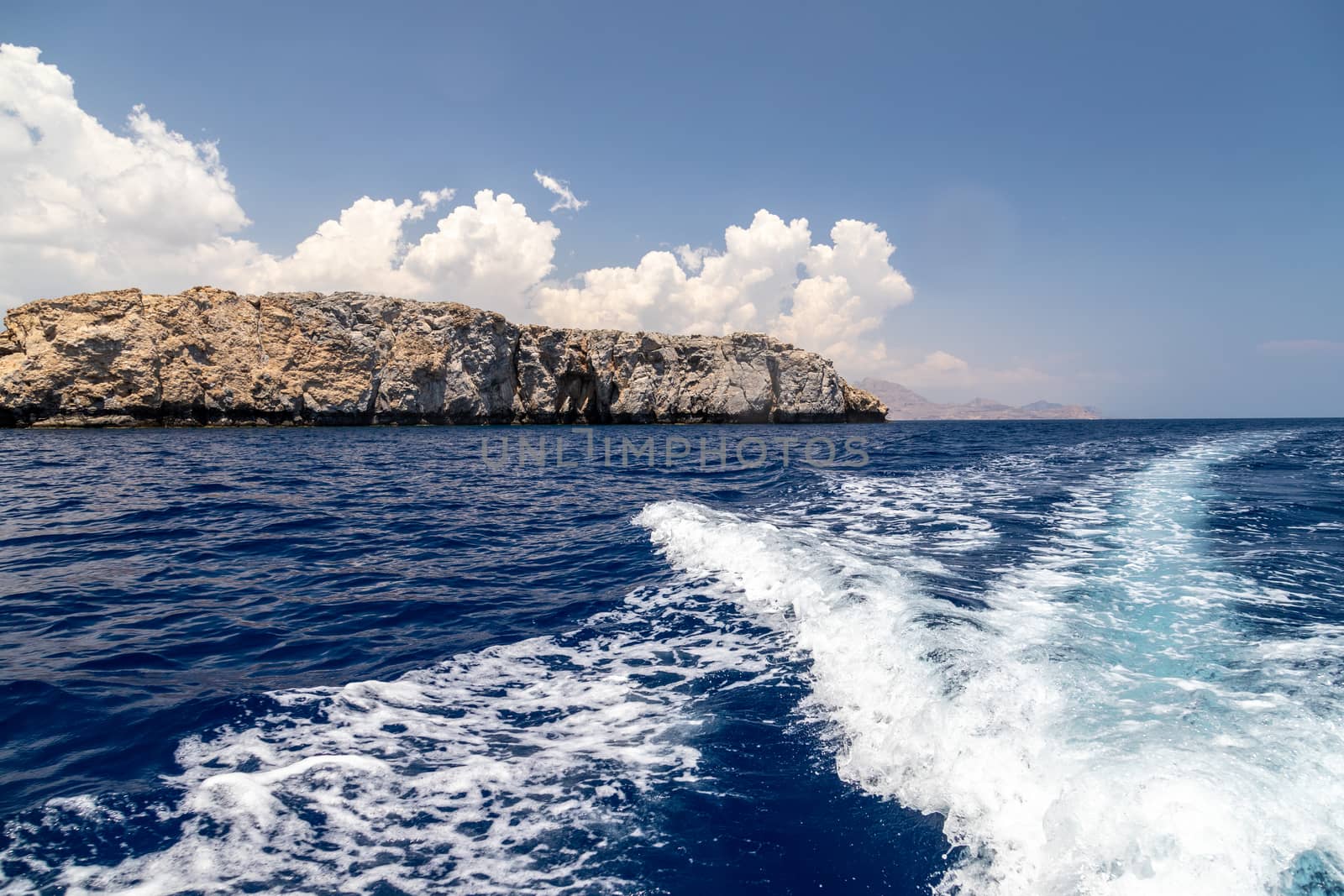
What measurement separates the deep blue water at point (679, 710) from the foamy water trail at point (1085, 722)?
26 mm

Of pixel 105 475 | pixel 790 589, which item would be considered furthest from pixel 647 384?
pixel 790 589

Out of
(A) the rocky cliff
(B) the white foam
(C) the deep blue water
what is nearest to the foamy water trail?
(C) the deep blue water

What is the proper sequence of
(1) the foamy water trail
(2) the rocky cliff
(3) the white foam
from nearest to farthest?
(1) the foamy water trail → (3) the white foam → (2) the rocky cliff

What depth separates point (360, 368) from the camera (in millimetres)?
70062

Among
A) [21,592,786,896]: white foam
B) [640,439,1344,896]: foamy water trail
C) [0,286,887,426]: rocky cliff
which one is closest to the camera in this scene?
[640,439,1344,896]: foamy water trail

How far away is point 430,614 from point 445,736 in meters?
2.91

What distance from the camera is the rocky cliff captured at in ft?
175

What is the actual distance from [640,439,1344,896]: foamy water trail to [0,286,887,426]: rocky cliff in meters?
72.1

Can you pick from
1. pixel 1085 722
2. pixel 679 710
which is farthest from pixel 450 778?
pixel 1085 722

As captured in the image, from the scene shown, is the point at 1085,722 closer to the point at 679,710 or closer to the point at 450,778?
the point at 679,710

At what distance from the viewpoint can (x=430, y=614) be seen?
6930 millimetres

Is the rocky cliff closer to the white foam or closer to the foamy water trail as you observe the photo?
the white foam

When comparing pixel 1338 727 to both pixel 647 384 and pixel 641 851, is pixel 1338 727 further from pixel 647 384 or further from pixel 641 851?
pixel 647 384

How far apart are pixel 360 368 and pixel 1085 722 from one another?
78727mm
